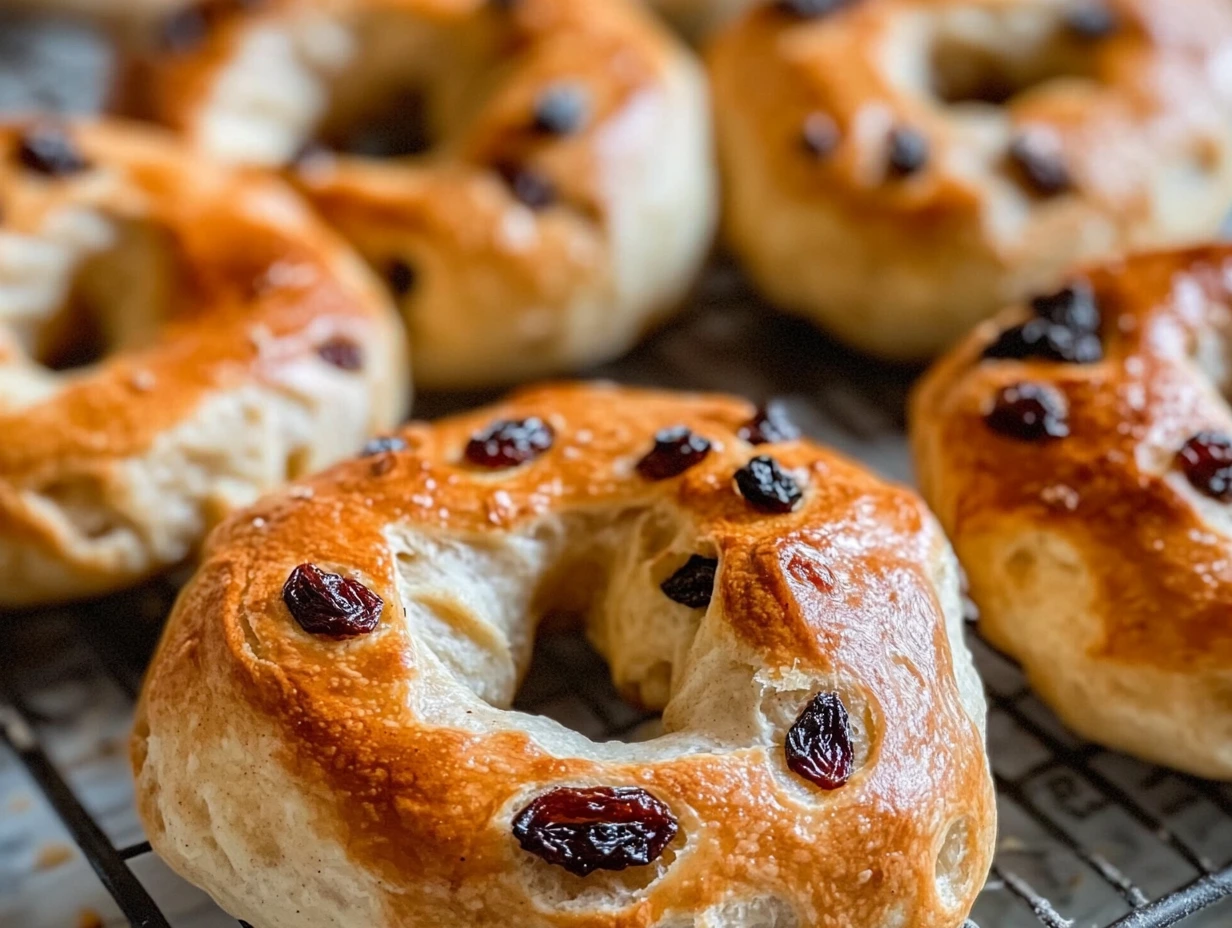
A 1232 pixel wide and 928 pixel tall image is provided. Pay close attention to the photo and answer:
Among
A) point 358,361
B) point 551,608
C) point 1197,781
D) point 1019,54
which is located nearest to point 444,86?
point 358,361

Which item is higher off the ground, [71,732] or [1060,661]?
[71,732]

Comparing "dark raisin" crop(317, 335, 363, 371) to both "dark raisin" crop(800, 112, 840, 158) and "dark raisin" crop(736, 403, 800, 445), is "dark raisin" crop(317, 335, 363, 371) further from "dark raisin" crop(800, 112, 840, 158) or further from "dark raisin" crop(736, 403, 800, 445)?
"dark raisin" crop(800, 112, 840, 158)

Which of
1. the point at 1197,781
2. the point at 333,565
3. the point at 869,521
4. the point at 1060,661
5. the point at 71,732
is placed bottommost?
the point at 1197,781

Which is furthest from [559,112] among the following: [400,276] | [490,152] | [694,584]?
[694,584]

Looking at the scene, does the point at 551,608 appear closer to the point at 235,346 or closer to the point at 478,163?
the point at 235,346

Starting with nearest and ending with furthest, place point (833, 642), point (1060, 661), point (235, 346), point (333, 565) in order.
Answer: point (833, 642), point (333, 565), point (1060, 661), point (235, 346)

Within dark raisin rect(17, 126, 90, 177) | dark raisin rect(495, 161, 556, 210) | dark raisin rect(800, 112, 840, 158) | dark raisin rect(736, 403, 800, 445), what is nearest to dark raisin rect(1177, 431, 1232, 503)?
dark raisin rect(736, 403, 800, 445)

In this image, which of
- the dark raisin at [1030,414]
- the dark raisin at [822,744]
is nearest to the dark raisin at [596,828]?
the dark raisin at [822,744]

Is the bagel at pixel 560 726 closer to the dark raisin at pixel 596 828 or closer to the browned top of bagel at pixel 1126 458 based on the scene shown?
the dark raisin at pixel 596 828
